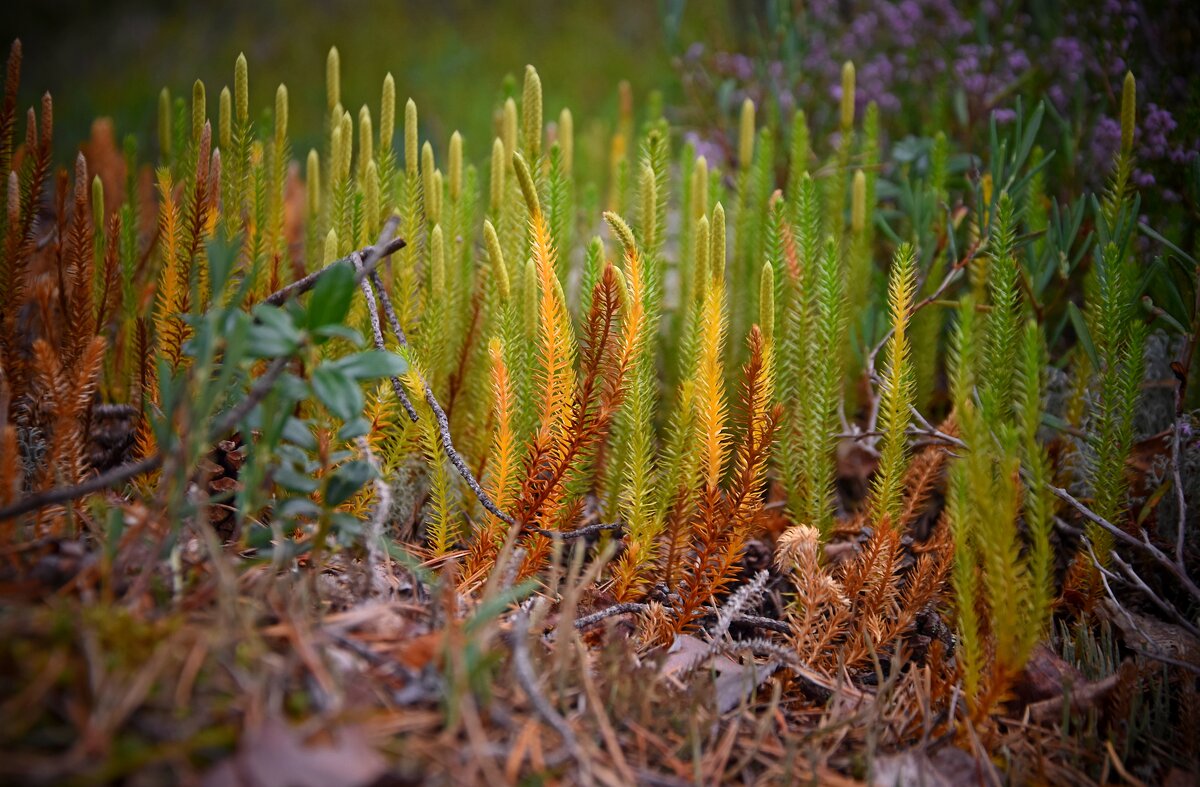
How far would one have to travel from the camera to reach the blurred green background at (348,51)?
3.51 metres

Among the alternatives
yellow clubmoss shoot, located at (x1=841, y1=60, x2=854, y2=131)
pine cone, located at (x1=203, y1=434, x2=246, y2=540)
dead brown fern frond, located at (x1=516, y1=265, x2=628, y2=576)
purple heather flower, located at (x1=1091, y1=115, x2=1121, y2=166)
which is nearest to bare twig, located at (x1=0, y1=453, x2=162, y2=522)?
pine cone, located at (x1=203, y1=434, x2=246, y2=540)

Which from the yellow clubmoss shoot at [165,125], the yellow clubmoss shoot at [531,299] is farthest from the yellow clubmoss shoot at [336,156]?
the yellow clubmoss shoot at [531,299]

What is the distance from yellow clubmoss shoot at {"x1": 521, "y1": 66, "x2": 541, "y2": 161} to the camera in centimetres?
125

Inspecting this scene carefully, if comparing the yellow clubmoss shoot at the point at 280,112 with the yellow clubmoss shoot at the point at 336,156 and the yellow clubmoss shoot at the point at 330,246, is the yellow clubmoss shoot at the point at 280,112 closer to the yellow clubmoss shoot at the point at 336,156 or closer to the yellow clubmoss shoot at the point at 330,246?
the yellow clubmoss shoot at the point at 336,156

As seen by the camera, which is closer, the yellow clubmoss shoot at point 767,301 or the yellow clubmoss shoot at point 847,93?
the yellow clubmoss shoot at point 767,301

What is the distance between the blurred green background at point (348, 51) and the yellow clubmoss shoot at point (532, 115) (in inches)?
71.7

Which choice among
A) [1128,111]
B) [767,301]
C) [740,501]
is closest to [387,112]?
[767,301]

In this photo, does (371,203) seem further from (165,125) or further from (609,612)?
(609,612)

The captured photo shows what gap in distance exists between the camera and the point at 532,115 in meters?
1.29

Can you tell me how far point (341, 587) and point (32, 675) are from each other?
0.36 meters

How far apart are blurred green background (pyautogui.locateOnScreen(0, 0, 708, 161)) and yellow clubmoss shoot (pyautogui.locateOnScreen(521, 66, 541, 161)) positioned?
71.7 inches

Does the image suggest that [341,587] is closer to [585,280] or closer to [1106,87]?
[585,280]

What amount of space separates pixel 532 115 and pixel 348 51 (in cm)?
346

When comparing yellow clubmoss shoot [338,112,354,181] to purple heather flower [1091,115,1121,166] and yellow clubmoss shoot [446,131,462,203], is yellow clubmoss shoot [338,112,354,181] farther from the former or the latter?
purple heather flower [1091,115,1121,166]
